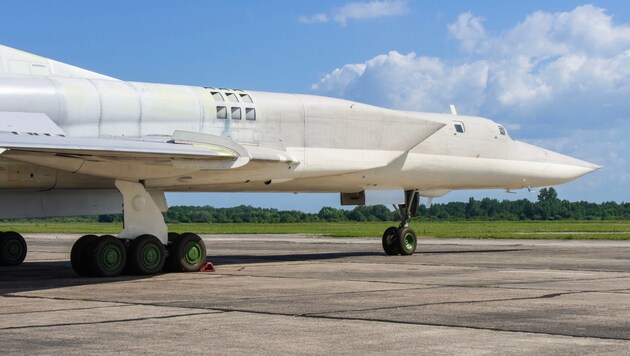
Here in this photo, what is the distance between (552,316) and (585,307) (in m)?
1.17

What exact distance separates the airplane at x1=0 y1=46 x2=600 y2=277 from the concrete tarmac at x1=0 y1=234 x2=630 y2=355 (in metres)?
1.17

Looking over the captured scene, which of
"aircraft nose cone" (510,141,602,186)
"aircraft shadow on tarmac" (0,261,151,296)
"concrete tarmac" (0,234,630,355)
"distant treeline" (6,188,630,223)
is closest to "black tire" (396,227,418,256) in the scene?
"aircraft nose cone" (510,141,602,186)

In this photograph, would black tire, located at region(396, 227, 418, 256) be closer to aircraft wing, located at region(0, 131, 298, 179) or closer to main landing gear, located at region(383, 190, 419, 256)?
main landing gear, located at region(383, 190, 419, 256)

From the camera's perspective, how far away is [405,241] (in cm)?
2547

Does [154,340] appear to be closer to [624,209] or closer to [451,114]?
[451,114]

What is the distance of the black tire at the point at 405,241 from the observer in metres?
25.4

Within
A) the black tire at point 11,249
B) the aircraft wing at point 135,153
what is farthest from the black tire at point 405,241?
the black tire at point 11,249

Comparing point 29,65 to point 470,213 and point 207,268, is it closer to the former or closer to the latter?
point 207,268

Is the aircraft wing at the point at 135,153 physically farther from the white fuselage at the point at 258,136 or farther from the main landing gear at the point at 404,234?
the main landing gear at the point at 404,234

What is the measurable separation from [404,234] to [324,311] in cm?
1388

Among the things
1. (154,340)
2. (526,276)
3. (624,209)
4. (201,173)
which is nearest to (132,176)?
(201,173)

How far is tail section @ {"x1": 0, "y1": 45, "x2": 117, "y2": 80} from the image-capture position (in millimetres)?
17125

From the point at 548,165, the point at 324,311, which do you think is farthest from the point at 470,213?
the point at 324,311

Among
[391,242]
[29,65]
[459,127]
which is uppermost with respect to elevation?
[29,65]
